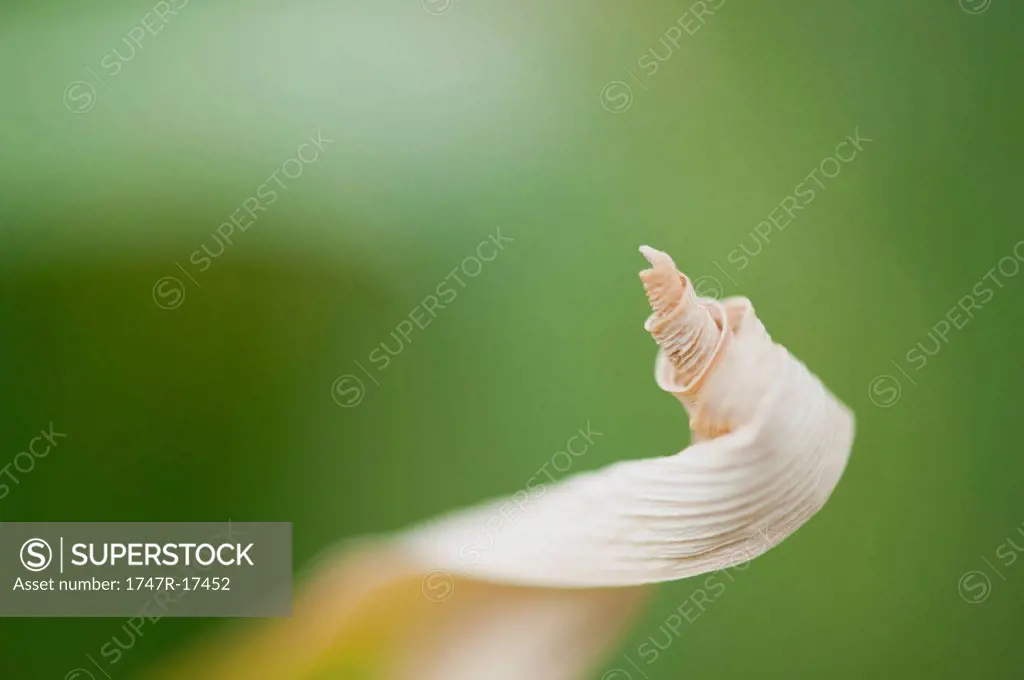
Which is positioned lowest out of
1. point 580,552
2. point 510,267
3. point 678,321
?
point 580,552

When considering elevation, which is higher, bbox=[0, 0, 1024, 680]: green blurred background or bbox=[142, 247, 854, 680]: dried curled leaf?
bbox=[0, 0, 1024, 680]: green blurred background

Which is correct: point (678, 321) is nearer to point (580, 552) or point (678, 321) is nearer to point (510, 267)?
point (510, 267)

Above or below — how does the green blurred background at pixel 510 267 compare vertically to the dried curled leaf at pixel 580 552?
above

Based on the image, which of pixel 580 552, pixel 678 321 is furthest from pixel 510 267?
pixel 580 552

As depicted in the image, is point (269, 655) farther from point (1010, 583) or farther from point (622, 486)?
point (1010, 583)
